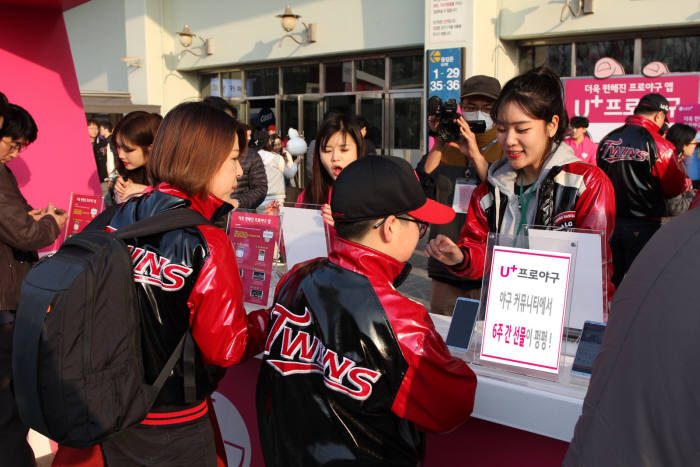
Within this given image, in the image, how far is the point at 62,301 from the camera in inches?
48.9

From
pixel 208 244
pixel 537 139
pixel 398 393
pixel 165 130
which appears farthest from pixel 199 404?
pixel 537 139

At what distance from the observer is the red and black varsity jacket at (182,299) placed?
138cm

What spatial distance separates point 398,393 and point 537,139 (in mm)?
1093

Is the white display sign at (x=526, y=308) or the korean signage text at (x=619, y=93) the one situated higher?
the korean signage text at (x=619, y=93)

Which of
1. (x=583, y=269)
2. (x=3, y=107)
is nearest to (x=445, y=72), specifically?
(x=3, y=107)

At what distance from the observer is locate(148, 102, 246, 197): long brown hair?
4.92 feet

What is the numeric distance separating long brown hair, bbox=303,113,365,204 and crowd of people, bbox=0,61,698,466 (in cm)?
81

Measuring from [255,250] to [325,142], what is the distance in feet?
2.74

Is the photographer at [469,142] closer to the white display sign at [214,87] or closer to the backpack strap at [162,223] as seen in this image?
the backpack strap at [162,223]

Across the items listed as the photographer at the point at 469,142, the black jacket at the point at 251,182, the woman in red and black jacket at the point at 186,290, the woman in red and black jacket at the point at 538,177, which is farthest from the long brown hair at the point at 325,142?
the black jacket at the point at 251,182

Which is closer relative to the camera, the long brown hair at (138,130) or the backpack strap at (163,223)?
the backpack strap at (163,223)

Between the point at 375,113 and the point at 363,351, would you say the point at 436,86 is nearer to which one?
the point at 375,113

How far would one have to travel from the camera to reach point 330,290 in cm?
118

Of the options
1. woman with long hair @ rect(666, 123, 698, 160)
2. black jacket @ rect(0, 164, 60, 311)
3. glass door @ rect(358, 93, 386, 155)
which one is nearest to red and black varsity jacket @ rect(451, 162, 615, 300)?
A: black jacket @ rect(0, 164, 60, 311)
